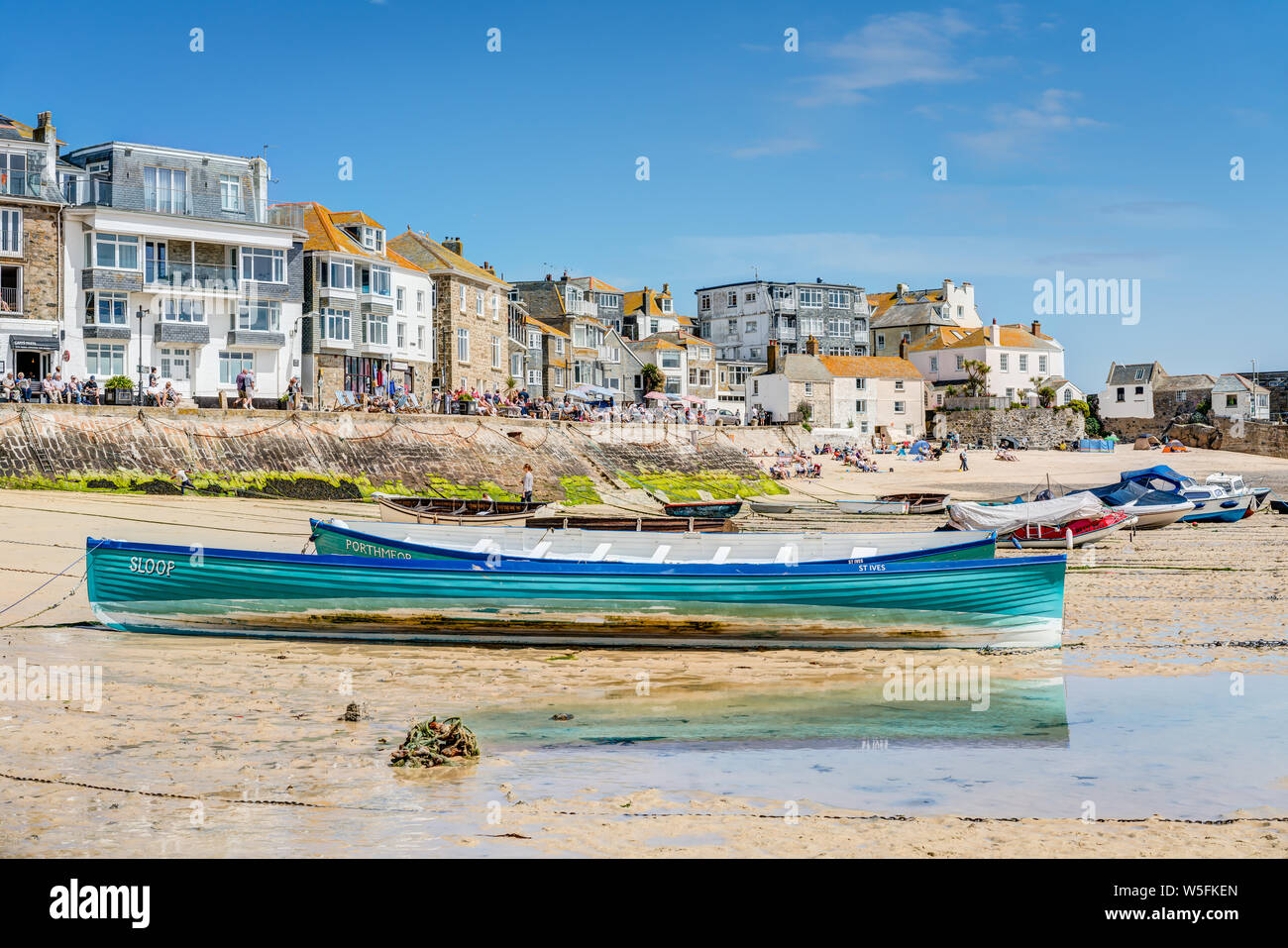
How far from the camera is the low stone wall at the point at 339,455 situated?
115 ft

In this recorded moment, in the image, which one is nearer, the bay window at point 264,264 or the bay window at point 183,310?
the bay window at point 183,310

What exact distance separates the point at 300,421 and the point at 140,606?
2674 centimetres

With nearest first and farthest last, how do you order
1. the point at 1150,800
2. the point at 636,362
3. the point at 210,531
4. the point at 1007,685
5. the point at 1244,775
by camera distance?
1. the point at 1150,800
2. the point at 1244,775
3. the point at 1007,685
4. the point at 210,531
5. the point at 636,362

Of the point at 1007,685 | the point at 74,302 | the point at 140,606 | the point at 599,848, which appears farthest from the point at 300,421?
the point at 599,848

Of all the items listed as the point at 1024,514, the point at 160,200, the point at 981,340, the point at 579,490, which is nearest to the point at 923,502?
the point at 1024,514

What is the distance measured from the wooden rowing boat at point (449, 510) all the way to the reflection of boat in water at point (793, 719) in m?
17.9

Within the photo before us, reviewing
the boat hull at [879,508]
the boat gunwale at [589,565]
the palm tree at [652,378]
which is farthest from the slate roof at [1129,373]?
the boat gunwale at [589,565]

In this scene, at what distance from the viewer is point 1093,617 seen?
19234mm

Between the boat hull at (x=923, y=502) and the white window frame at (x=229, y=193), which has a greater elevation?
the white window frame at (x=229, y=193)

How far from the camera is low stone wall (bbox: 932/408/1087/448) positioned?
94.5m

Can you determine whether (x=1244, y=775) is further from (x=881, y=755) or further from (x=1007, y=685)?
(x=1007, y=685)

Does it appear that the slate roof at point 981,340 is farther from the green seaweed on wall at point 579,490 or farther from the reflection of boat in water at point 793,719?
the reflection of boat in water at point 793,719
